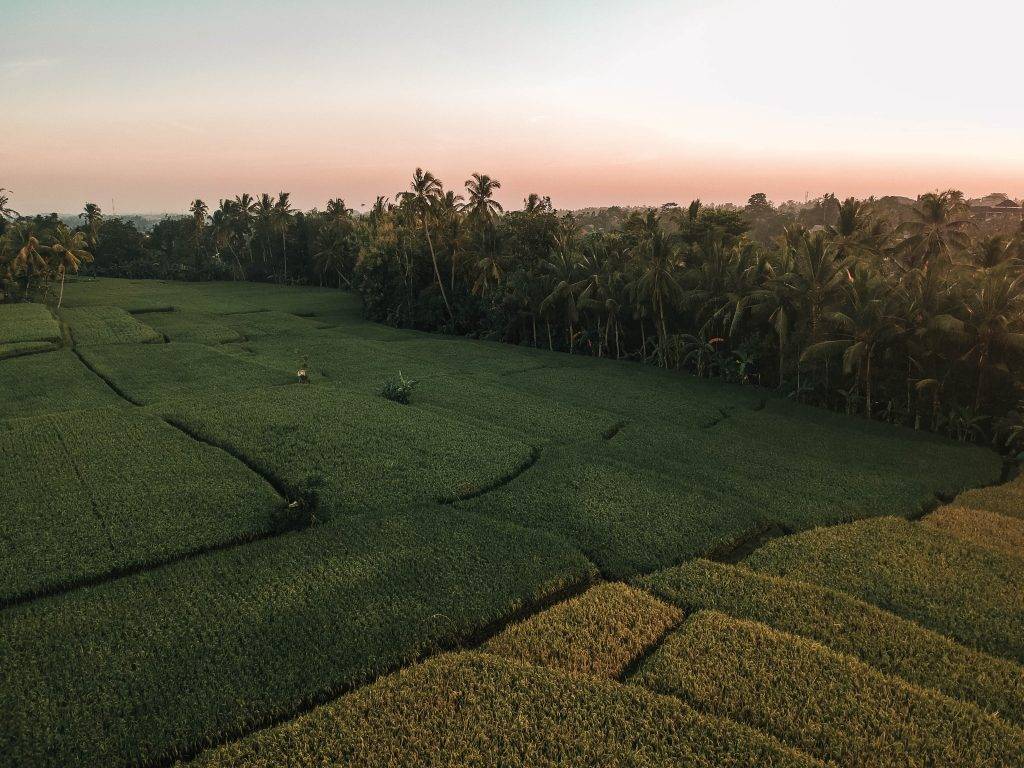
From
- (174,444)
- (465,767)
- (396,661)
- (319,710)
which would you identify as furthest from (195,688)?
(174,444)

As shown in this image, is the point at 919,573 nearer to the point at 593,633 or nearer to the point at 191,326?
the point at 593,633

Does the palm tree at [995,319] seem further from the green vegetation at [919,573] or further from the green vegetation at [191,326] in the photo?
the green vegetation at [191,326]

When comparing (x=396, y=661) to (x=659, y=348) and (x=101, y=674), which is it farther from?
(x=659, y=348)

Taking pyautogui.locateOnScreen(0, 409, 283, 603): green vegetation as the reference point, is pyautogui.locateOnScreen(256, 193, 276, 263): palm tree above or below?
above

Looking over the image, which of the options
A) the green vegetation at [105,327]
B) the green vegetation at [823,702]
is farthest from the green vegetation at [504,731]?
the green vegetation at [105,327]

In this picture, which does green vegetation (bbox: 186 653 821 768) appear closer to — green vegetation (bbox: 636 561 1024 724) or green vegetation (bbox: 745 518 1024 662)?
green vegetation (bbox: 636 561 1024 724)

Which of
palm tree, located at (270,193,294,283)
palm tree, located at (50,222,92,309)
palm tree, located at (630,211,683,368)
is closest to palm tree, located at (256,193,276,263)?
palm tree, located at (270,193,294,283)
